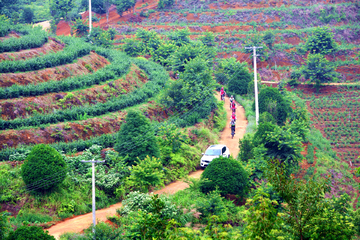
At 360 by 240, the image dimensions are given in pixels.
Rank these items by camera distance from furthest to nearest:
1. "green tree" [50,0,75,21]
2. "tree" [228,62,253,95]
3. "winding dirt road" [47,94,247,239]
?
"green tree" [50,0,75,21] → "tree" [228,62,253,95] → "winding dirt road" [47,94,247,239]

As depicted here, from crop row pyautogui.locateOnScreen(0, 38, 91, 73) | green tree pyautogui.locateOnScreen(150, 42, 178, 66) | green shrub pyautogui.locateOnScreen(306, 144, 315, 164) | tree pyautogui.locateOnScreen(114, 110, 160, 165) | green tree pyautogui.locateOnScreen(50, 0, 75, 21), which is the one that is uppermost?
green tree pyautogui.locateOnScreen(50, 0, 75, 21)

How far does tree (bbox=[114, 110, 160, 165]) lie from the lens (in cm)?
2169

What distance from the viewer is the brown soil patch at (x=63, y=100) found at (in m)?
22.7

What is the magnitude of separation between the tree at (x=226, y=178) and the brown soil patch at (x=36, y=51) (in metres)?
16.6

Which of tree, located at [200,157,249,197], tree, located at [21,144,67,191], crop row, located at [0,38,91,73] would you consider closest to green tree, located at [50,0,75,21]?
crop row, located at [0,38,91,73]

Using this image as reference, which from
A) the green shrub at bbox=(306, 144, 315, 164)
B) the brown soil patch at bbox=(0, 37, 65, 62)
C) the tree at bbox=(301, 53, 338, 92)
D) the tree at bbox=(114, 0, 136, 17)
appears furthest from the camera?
the tree at bbox=(114, 0, 136, 17)

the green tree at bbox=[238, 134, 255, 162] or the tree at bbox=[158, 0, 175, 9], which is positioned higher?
the tree at bbox=[158, 0, 175, 9]

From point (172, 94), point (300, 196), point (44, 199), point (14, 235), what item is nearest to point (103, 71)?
A: point (172, 94)

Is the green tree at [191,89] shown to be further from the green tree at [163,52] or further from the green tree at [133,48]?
the green tree at [133,48]

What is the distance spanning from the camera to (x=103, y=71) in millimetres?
29969

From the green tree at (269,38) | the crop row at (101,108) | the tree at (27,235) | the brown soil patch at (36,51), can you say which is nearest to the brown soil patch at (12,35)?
the brown soil patch at (36,51)

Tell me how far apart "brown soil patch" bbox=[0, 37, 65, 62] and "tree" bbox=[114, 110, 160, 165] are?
10867mm

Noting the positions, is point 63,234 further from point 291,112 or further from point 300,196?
point 291,112

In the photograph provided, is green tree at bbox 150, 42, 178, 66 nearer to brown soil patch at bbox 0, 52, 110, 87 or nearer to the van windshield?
brown soil patch at bbox 0, 52, 110, 87
